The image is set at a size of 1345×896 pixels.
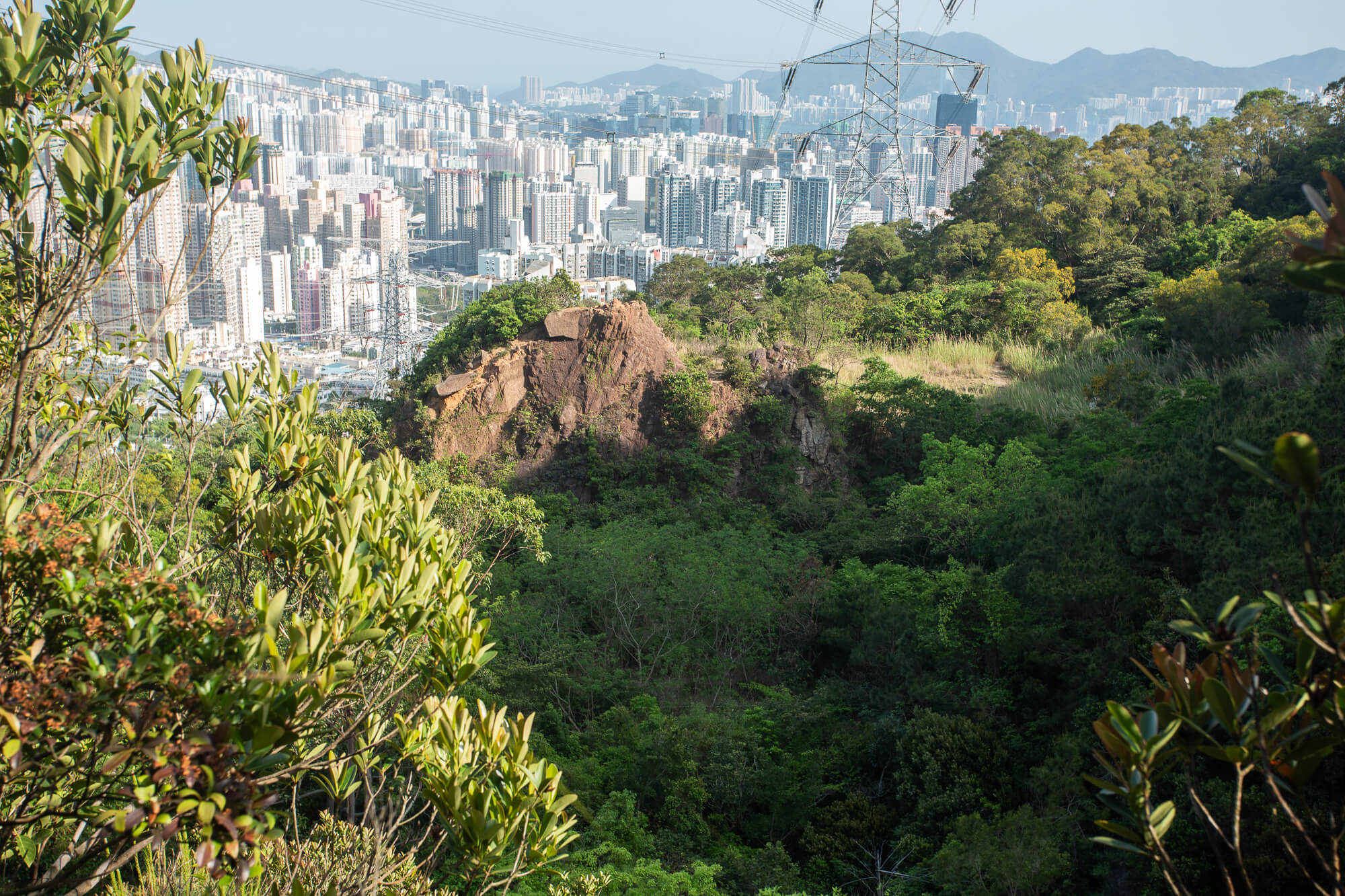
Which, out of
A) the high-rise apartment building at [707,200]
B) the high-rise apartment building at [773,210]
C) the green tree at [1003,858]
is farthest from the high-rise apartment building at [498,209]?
the green tree at [1003,858]

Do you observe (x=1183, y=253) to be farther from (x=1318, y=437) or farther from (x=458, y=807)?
(x=458, y=807)

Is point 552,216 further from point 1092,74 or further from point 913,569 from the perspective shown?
point 1092,74

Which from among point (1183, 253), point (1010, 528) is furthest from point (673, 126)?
point (1010, 528)

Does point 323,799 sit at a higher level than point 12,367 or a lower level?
lower

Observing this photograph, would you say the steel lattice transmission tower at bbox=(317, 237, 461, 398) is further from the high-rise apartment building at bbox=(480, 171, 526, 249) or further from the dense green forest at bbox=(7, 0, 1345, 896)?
the dense green forest at bbox=(7, 0, 1345, 896)

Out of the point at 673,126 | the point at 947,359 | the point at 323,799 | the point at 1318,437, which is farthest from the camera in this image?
the point at 673,126

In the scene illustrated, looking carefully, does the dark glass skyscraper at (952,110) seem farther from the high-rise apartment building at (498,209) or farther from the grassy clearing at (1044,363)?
the grassy clearing at (1044,363)

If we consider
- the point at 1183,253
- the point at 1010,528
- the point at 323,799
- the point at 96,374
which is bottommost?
the point at 323,799

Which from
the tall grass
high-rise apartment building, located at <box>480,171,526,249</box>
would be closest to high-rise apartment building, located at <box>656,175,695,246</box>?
Result: high-rise apartment building, located at <box>480,171,526,249</box>
